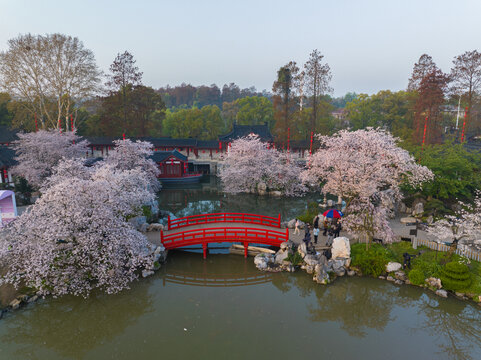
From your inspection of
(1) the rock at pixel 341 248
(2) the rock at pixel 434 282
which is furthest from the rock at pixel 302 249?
(2) the rock at pixel 434 282

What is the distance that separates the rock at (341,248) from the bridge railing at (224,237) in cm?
319

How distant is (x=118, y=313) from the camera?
14.8 m

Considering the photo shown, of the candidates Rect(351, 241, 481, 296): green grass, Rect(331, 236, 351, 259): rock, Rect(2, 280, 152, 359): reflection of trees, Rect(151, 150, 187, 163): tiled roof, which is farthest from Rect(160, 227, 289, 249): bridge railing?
Rect(151, 150, 187, 163): tiled roof

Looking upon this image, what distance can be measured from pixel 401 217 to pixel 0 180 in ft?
133

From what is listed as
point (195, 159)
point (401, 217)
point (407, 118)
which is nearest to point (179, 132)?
point (195, 159)

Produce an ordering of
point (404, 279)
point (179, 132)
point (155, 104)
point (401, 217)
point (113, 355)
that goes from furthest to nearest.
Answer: point (179, 132), point (155, 104), point (401, 217), point (404, 279), point (113, 355)

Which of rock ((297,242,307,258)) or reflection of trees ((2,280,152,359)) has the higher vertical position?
rock ((297,242,307,258))

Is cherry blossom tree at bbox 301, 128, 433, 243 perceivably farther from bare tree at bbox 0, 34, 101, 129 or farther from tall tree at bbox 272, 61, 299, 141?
bare tree at bbox 0, 34, 101, 129

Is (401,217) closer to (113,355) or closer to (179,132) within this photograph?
(113,355)

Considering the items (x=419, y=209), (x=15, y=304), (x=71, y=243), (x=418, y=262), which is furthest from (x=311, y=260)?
(x=15, y=304)

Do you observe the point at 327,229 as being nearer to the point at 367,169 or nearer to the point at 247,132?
the point at 367,169

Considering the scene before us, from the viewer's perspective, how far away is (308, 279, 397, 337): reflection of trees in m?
14.5

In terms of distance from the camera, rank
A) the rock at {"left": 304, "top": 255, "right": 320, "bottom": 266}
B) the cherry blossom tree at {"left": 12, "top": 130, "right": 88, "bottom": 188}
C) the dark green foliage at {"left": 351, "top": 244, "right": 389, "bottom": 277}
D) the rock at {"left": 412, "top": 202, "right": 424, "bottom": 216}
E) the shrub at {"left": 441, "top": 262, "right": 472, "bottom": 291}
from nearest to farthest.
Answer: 1. the shrub at {"left": 441, "top": 262, "right": 472, "bottom": 291}
2. the dark green foliage at {"left": 351, "top": 244, "right": 389, "bottom": 277}
3. the rock at {"left": 304, "top": 255, "right": 320, "bottom": 266}
4. the rock at {"left": 412, "top": 202, "right": 424, "bottom": 216}
5. the cherry blossom tree at {"left": 12, "top": 130, "right": 88, "bottom": 188}

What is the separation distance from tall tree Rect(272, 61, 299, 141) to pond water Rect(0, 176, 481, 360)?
31.3 m
